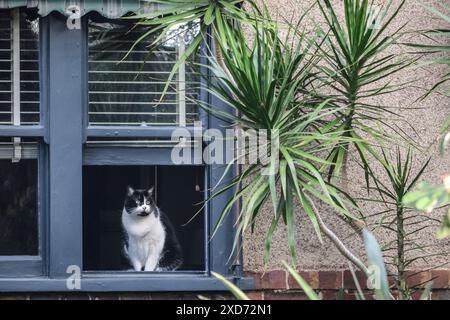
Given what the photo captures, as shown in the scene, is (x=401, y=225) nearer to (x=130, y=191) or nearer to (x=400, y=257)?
(x=400, y=257)

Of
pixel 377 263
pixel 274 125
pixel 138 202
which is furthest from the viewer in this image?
pixel 138 202

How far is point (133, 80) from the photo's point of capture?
480 cm

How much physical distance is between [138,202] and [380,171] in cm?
130

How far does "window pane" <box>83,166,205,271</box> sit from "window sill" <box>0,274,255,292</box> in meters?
0.17

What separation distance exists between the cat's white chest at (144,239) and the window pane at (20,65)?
772 millimetres

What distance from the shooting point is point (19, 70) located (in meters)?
4.73

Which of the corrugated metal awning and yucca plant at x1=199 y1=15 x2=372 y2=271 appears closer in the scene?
yucca plant at x1=199 y1=15 x2=372 y2=271

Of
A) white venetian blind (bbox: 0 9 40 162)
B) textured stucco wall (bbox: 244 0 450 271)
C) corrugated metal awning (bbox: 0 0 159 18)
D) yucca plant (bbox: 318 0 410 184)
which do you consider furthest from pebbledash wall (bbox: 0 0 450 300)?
white venetian blind (bbox: 0 9 40 162)

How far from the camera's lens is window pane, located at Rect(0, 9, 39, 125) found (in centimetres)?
473

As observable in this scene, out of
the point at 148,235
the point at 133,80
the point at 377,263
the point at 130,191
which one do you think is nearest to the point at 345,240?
the point at 148,235

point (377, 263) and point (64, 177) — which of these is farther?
point (64, 177)

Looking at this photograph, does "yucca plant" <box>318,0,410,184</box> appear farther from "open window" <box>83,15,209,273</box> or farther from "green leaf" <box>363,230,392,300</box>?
"green leaf" <box>363,230,392,300</box>

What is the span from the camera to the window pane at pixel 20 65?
15.5ft

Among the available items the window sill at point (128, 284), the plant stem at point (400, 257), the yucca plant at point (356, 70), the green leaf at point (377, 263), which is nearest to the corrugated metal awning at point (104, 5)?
the yucca plant at point (356, 70)
